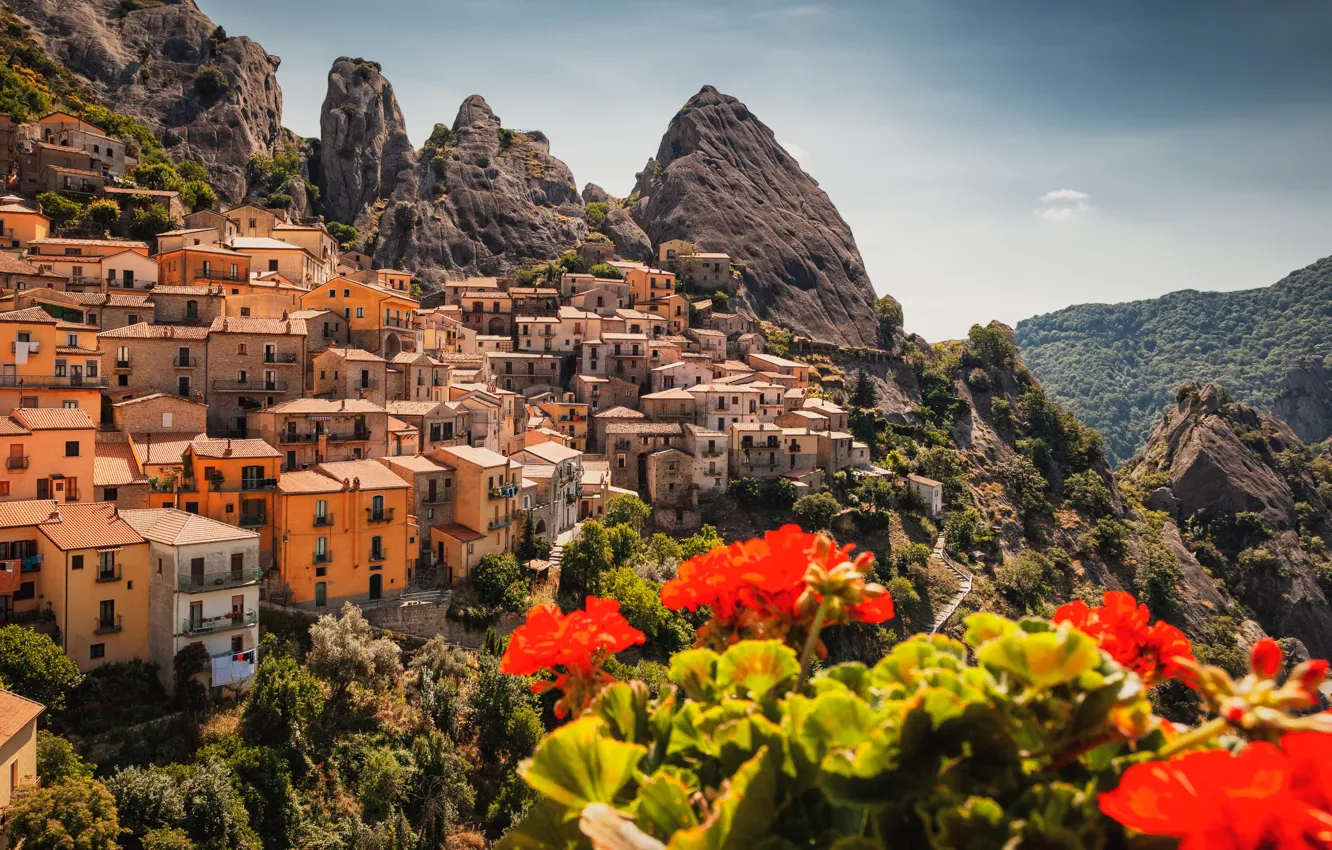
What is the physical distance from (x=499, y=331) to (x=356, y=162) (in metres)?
44.2

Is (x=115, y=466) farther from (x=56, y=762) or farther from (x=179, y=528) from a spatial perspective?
(x=56, y=762)

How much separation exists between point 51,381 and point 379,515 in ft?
48.2

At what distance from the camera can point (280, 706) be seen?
28875 millimetres

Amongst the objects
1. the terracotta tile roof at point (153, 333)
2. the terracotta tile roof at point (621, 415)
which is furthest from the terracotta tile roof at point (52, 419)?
the terracotta tile roof at point (621, 415)

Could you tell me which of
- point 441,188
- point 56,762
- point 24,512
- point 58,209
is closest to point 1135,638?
point 56,762

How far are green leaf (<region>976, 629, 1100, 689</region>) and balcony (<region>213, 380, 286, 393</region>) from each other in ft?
145

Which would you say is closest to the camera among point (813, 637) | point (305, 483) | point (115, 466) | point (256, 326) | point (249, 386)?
point (813, 637)

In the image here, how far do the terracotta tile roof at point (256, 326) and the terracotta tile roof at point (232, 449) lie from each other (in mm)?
8063

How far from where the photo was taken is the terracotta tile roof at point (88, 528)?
1125 inches

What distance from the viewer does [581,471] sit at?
172ft

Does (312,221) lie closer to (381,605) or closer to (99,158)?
(99,158)

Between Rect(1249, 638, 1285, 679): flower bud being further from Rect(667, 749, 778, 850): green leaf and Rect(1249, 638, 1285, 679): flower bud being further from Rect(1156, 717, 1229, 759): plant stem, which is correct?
Rect(667, 749, 778, 850): green leaf

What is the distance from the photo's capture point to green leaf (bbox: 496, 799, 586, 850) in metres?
3.53

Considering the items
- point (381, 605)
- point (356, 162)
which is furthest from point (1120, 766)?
point (356, 162)
